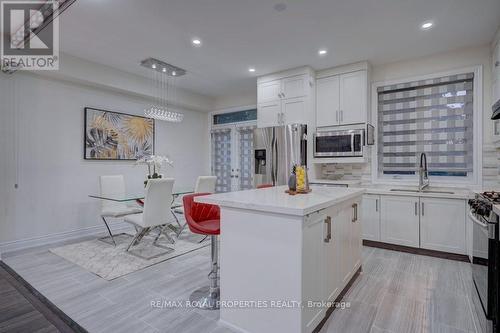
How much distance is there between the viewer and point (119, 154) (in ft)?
15.5

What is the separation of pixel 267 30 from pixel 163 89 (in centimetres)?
286

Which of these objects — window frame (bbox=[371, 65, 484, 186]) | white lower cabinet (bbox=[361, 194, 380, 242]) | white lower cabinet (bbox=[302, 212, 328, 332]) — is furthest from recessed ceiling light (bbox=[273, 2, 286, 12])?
white lower cabinet (bbox=[361, 194, 380, 242])

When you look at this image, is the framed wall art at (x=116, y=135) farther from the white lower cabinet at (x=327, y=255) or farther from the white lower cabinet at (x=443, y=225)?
→ the white lower cabinet at (x=443, y=225)

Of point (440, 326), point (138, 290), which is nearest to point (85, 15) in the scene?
point (138, 290)

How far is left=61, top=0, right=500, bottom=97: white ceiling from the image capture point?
264cm

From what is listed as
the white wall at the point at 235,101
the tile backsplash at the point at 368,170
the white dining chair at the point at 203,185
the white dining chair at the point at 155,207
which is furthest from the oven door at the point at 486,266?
the white wall at the point at 235,101

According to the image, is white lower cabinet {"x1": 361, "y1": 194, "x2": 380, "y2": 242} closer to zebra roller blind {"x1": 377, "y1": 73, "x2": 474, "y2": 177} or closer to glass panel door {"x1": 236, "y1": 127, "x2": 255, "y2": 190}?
zebra roller blind {"x1": 377, "y1": 73, "x2": 474, "y2": 177}

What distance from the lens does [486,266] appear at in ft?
6.45

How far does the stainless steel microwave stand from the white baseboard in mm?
3729

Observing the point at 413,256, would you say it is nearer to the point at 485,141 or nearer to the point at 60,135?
the point at 485,141

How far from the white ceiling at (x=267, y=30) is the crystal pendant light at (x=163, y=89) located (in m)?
0.20

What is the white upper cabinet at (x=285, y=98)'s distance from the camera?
428cm

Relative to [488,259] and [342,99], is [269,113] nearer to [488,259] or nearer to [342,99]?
[342,99]

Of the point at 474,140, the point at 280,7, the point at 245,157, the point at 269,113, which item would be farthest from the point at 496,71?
the point at 245,157
